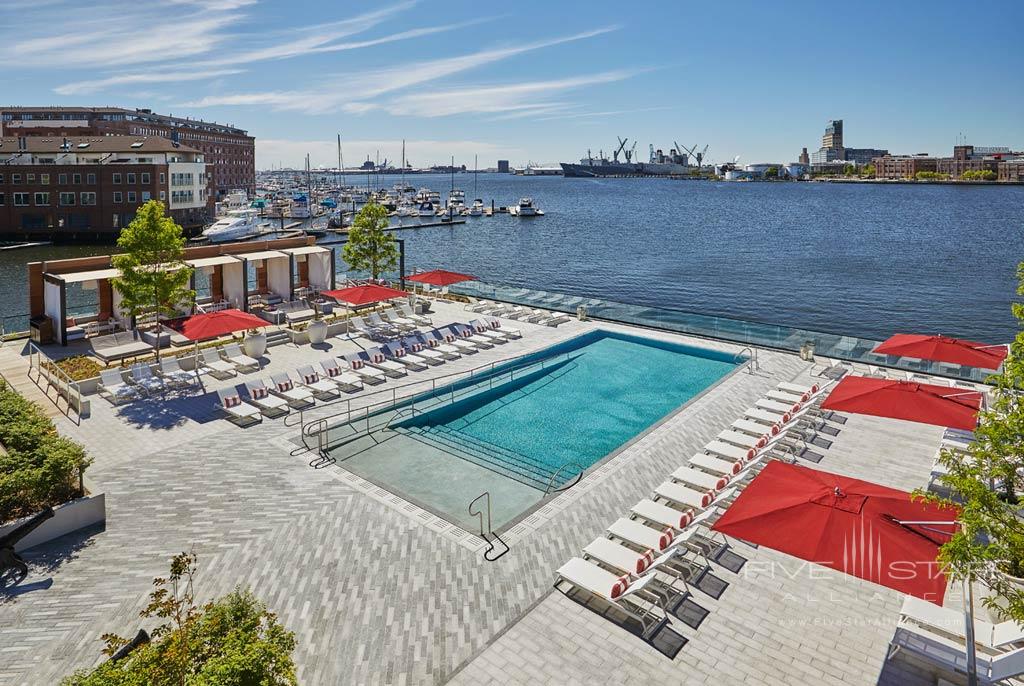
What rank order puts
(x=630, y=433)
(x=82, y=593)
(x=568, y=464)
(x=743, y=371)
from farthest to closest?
(x=743, y=371)
(x=630, y=433)
(x=568, y=464)
(x=82, y=593)

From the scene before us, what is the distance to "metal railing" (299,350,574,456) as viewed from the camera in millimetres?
15648

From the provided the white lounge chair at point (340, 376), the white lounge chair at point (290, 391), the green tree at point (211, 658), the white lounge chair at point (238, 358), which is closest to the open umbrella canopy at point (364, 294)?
the white lounge chair at point (238, 358)

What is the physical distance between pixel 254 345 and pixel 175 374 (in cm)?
272

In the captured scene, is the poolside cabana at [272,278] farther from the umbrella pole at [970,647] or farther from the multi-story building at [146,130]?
the multi-story building at [146,130]

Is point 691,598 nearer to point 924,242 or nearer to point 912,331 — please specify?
point 912,331

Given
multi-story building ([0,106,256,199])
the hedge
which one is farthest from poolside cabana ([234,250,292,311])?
multi-story building ([0,106,256,199])

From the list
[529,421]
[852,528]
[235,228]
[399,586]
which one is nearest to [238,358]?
[529,421]

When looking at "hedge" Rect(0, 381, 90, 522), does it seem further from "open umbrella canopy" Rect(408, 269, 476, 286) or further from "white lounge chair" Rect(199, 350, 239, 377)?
"open umbrella canopy" Rect(408, 269, 476, 286)

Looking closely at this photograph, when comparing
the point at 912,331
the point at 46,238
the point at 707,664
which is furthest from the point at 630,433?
the point at 46,238

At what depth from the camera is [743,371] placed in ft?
68.6

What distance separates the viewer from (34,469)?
11.1m

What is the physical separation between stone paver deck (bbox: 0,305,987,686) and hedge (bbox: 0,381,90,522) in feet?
2.77

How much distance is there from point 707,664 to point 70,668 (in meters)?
8.16

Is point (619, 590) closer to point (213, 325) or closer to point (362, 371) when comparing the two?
point (362, 371)
